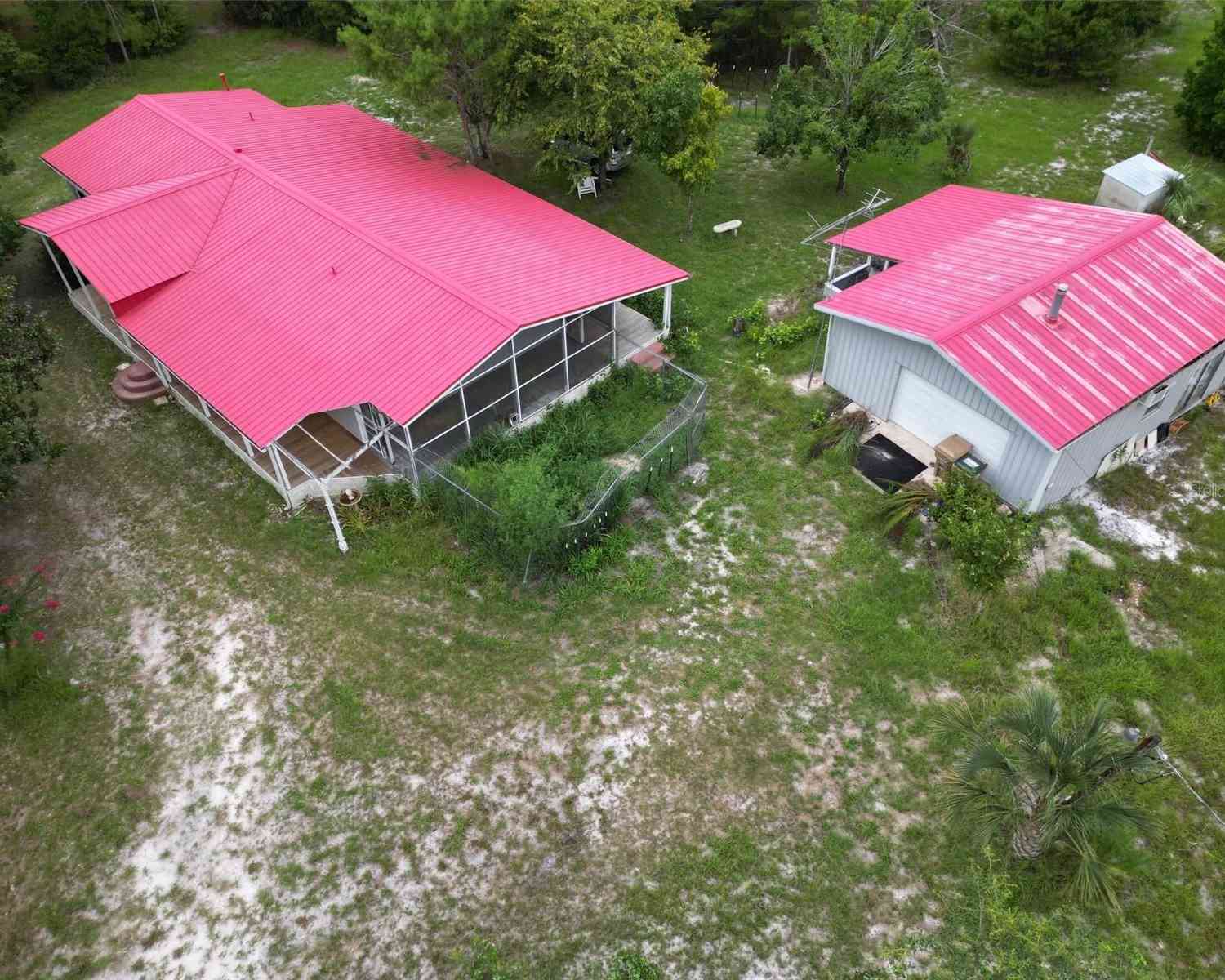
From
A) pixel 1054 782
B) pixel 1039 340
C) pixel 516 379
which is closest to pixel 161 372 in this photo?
pixel 516 379

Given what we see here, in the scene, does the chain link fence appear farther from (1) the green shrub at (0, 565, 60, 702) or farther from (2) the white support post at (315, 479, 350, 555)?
(1) the green shrub at (0, 565, 60, 702)

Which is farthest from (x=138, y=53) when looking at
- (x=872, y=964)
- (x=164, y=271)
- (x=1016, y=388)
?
(x=872, y=964)

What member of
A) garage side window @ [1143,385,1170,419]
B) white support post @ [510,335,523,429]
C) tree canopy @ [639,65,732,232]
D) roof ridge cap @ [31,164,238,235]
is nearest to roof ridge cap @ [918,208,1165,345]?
garage side window @ [1143,385,1170,419]

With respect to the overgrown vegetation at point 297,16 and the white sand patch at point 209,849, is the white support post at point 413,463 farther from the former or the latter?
the overgrown vegetation at point 297,16

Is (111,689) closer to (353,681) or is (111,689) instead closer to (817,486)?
(353,681)

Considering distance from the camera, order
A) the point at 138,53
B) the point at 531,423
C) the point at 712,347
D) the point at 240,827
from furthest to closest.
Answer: the point at 138,53 → the point at 712,347 → the point at 531,423 → the point at 240,827

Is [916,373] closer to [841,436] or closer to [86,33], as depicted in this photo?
[841,436]
